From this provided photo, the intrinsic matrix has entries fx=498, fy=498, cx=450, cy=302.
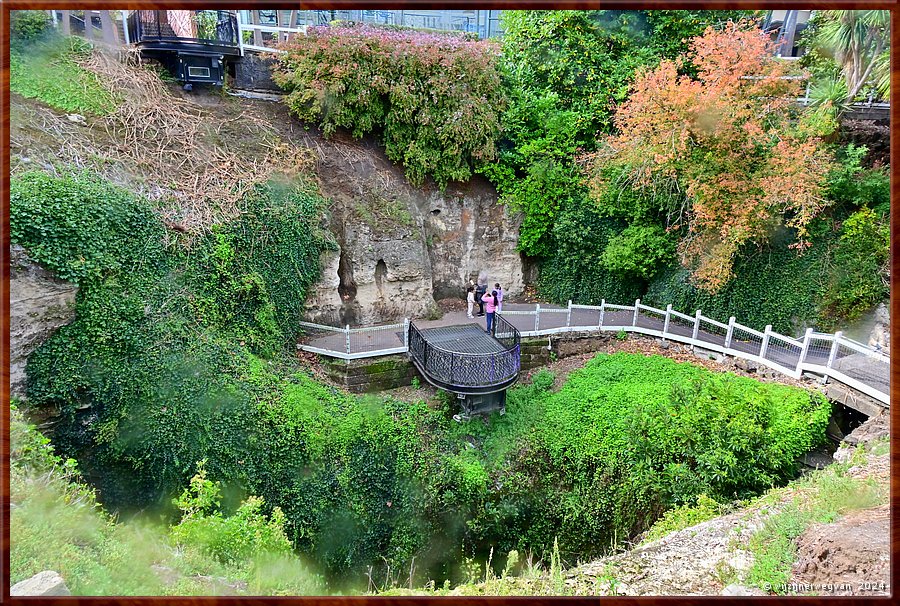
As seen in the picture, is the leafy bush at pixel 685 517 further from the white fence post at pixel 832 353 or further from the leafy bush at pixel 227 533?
the leafy bush at pixel 227 533

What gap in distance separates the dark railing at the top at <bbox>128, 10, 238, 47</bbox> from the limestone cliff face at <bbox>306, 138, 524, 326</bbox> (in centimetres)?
343

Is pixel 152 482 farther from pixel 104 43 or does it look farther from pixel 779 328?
pixel 779 328

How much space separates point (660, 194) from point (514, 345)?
19.1 feet

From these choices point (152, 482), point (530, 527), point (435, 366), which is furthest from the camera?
point (435, 366)

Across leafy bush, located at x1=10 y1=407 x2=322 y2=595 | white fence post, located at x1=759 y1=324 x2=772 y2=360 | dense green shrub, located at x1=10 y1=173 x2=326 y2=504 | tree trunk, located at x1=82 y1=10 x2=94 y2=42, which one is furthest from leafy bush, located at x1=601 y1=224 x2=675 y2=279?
tree trunk, located at x1=82 y1=10 x2=94 y2=42

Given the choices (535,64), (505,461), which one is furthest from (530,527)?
(535,64)

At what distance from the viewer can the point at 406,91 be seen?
1296 cm

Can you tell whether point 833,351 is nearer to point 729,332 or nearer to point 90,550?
point 729,332

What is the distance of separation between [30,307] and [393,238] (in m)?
7.58

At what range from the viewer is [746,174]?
10.9 meters

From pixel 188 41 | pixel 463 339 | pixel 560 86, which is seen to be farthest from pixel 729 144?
pixel 188 41

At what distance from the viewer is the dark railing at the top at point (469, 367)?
404 inches

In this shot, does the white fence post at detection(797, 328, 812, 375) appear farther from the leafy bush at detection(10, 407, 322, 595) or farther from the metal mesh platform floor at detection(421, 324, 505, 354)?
the leafy bush at detection(10, 407, 322, 595)

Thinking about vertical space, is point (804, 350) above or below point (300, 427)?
above
